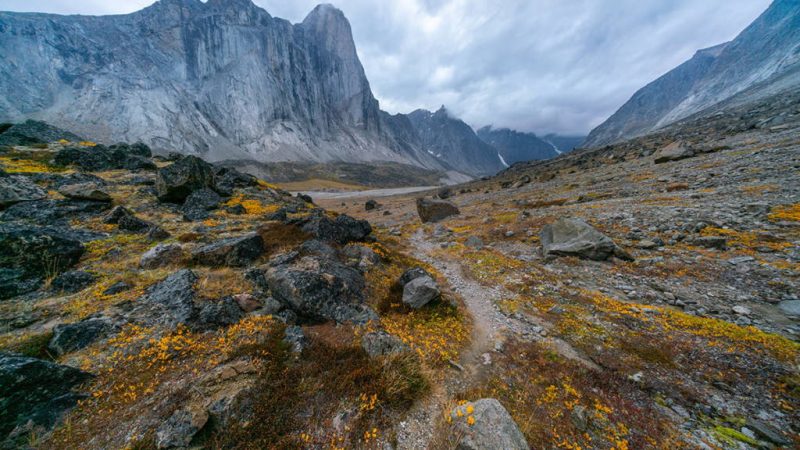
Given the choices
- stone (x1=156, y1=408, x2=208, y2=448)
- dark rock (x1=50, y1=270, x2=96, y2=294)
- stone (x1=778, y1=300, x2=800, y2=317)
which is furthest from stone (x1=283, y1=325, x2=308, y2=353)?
stone (x1=778, y1=300, x2=800, y2=317)

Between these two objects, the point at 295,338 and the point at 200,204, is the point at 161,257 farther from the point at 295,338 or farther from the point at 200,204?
the point at 200,204

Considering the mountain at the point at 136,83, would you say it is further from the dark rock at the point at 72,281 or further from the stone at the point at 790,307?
the stone at the point at 790,307

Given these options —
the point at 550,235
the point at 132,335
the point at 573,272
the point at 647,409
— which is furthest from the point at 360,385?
the point at 550,235

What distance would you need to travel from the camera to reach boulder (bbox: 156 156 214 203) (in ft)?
62.1

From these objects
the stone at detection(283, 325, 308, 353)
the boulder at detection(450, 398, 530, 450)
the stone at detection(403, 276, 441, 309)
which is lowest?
the boulder at detection(450, 398, 530, 450)

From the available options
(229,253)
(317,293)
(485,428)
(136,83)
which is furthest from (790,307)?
(136,83)

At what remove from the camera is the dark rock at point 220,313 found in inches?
312

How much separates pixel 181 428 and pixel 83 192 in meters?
18.7

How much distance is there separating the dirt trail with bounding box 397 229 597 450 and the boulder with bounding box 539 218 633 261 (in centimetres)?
549

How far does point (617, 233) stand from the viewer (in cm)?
1725

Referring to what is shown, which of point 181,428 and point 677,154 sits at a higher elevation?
point 677,154

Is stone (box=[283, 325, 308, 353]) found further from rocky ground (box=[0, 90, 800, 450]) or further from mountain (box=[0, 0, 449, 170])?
mountain (box=[0, 0, 449, 170])

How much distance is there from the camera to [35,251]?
9062 mm

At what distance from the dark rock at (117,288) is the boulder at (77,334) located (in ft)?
5.65
